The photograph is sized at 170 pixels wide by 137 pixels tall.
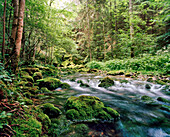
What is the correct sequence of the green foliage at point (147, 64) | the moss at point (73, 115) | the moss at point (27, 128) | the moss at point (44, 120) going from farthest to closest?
the green foliage at point (147, 64), the moss at point (73, 115), the moss at point (44, 120), the moss at point (27, 128)

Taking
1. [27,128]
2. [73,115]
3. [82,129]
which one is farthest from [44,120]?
[82,129]

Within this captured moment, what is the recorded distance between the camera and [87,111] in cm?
270

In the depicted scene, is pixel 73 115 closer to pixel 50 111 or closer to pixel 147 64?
pixel 50 111

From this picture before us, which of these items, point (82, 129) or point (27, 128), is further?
point (82, 129)

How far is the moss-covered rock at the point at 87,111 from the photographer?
2581 mm

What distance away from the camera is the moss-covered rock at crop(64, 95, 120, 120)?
258cm

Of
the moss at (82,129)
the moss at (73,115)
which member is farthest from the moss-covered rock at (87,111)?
the moss at (82,129)

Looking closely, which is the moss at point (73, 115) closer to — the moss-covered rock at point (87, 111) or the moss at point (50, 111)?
the moss-covered rock at point (87, 111)

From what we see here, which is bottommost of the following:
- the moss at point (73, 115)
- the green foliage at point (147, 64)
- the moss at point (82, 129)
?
the moss at point (82, 129)

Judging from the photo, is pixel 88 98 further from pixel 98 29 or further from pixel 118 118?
pixel 98 29

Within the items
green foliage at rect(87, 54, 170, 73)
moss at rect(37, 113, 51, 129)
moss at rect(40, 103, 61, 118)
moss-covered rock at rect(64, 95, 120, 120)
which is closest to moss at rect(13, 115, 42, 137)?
moss at rect(37, 113, 51, 129)

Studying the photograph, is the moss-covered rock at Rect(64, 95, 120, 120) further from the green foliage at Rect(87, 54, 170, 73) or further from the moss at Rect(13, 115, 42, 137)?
the green foliage at Rect(87, 54, 170, 73)

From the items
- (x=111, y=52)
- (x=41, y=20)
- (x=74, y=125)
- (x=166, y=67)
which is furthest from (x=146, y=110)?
(x=111, y=52)

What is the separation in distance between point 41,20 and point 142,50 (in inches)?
512
